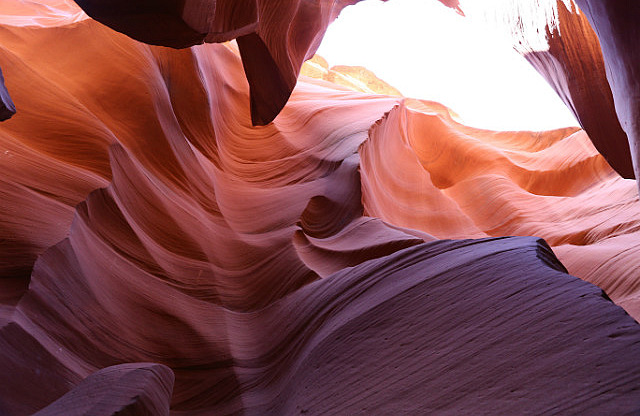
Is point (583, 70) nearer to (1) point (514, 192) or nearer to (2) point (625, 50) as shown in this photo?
(2) point (625, 50)

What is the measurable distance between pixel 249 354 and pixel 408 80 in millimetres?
9338

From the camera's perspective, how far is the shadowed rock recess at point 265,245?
1580mm

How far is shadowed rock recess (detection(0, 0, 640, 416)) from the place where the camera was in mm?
1580

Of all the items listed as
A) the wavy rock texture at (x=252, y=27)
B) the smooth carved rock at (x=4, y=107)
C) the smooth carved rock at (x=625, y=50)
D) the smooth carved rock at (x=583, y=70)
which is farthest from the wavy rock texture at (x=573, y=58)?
the smooth carved rock at (x=4, y=107)

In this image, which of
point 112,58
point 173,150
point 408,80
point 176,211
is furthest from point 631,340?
point 408,80

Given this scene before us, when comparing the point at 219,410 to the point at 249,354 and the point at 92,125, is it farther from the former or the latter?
the point at 92,125

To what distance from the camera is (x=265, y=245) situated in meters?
3.67

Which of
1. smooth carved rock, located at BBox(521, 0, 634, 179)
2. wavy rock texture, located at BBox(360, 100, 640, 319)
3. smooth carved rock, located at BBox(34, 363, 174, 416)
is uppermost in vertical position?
smooth carved rock, located at BBox(521, 0, 634, 179)

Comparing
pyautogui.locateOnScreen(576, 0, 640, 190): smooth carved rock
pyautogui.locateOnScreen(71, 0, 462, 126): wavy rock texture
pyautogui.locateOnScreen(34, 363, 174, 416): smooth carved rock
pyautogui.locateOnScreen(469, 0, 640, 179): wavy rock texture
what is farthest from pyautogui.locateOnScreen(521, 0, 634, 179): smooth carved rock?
pyautogui.locateOnScreen(34, 363, 174, 416): smooth carved rock

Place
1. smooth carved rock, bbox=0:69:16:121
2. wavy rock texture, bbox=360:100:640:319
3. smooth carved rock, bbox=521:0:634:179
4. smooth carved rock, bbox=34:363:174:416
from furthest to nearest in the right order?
1. wavy rock texture, bbox=360:100:640:319
2. smooth carved rock, bbox=521:0:634:179
3. smooth carved rock, bbox=0:69:16:121
4. smooth carved rock, bbox=34:363:174:416

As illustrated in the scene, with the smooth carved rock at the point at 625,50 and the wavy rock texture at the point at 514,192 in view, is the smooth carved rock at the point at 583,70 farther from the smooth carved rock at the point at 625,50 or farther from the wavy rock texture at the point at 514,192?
the smooth carved rock at the point at 625,50

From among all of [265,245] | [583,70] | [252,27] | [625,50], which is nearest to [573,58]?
[583,70]

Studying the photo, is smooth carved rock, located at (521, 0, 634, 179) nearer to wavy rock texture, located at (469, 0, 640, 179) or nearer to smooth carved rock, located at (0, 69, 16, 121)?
wavy rock texture, located at (469, 0, 640, 179)

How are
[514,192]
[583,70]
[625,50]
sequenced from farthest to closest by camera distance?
[514,192] → [583,70] → [625,50]
